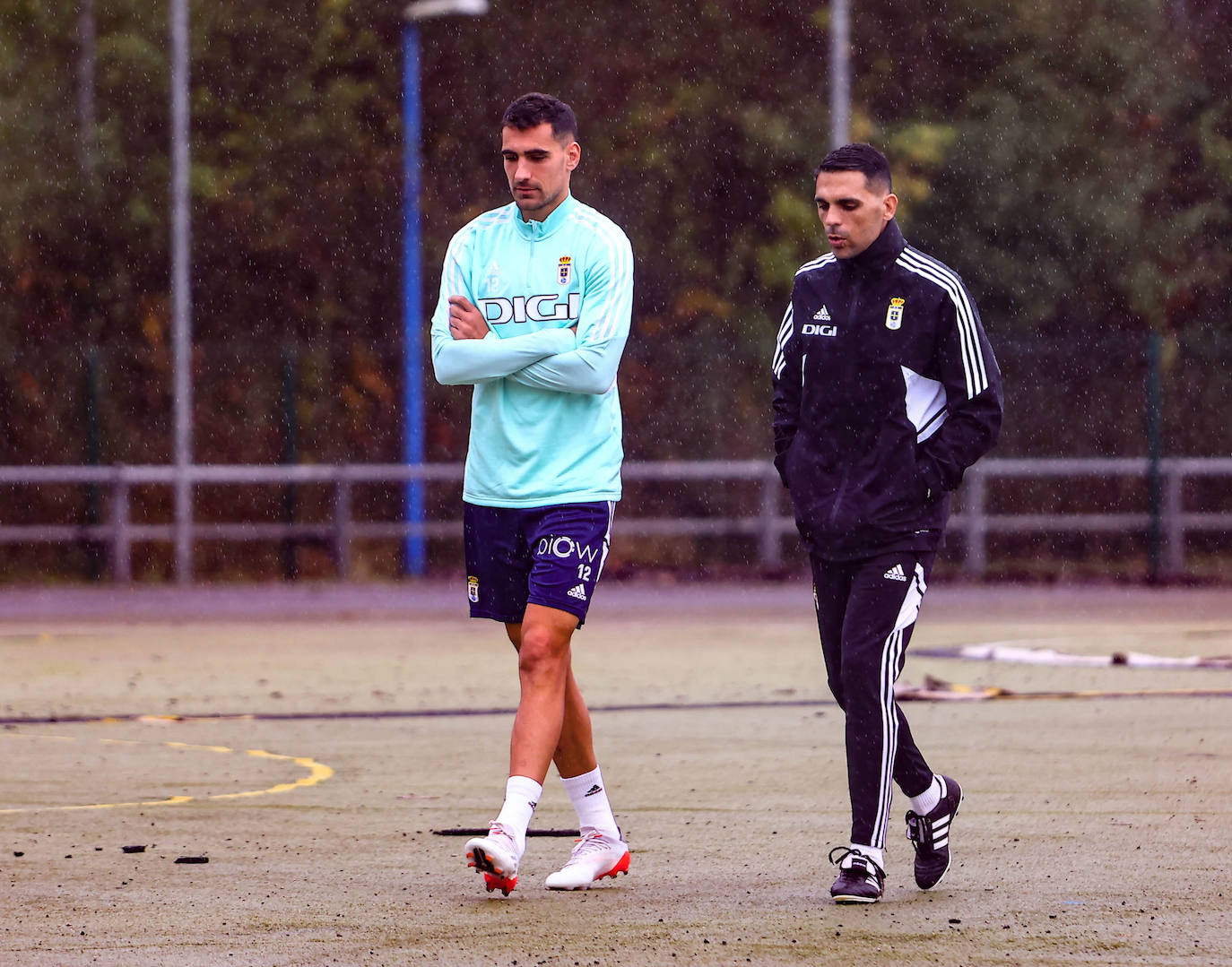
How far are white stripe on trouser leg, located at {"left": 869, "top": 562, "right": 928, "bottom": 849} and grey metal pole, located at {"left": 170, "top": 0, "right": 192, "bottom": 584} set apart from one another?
17728mm

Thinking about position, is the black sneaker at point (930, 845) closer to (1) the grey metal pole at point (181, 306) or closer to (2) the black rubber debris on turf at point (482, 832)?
(2) the black rubber debris on turf at point (482, 832)

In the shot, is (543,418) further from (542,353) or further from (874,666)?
(874,666)

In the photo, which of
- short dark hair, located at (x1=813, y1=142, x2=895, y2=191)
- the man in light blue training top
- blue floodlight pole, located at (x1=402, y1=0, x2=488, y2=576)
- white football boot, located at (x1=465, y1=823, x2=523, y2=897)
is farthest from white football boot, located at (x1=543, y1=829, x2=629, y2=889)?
blue floodlight pole, located at (x1=402, y1=0, x2=488, y2=576)

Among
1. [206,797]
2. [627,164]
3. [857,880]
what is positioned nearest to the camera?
[857,880]

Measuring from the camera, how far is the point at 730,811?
789 cm

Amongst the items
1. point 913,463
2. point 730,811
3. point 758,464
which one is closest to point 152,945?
point 913,463

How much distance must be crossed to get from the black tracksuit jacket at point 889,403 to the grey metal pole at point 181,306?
1764 centimetres

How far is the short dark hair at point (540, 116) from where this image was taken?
6.44 meters

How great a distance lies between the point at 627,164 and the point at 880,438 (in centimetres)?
2201

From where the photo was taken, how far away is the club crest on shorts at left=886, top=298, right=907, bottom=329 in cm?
627

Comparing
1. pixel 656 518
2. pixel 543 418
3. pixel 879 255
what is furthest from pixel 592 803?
pixel 656 518

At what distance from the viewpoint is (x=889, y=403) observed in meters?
6.27

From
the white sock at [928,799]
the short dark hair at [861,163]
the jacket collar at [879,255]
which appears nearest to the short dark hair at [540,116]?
the short dark hair at [861,163]

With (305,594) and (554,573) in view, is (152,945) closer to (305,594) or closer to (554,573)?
(554,573)
